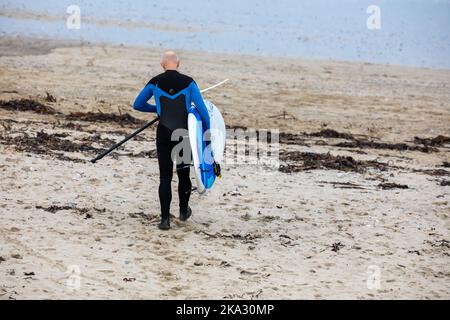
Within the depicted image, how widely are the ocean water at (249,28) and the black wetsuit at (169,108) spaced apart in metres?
16.5

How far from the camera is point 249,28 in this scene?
30656 mm

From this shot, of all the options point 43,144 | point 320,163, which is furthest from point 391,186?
point 43,144

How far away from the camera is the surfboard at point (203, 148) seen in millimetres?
7465

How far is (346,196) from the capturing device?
929 cm

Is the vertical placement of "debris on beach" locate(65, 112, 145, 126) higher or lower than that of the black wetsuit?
lower

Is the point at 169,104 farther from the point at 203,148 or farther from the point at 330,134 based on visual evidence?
the point at 330,134

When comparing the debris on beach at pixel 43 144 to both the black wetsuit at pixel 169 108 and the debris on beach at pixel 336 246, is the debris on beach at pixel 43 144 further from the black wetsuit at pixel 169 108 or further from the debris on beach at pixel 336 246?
the debris on beach at pixel 336 246

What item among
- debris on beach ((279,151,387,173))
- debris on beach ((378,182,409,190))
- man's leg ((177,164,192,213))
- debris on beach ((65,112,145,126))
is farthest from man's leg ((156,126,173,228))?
debris on beach ((65,112,145,126))

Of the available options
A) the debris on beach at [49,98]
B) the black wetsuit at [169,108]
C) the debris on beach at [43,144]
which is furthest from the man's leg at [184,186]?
the debris on beach at [49,98]

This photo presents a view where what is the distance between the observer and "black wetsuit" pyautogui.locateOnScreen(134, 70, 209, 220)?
24.2 ft

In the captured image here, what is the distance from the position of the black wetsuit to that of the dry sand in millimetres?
699

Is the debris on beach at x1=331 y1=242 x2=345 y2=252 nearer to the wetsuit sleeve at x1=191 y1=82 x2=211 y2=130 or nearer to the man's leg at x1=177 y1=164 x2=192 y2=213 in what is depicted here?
the man's leg at x1=177 y1=164 x2=192 y2=213

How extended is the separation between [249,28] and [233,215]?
913 inches

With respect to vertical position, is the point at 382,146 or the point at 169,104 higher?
the point at 169,104
